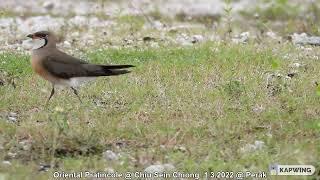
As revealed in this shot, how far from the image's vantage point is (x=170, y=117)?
802 centimetres

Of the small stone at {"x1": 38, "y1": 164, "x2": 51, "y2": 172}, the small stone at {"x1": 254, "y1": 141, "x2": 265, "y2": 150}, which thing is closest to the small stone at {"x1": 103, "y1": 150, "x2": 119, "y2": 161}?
the small stone at {"x1": 38, "y1": 164, "x2": 51, "y2": 172}

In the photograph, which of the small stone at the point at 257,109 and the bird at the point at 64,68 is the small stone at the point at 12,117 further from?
the small stone at the point at 257,109

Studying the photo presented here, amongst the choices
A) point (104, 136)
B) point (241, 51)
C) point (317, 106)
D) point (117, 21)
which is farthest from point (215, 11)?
point (104, 136)

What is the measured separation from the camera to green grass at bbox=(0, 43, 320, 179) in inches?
272

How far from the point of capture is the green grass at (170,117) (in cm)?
692

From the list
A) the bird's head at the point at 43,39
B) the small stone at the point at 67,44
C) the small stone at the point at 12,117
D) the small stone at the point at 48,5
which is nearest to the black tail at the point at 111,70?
the bird's head at the point at 43,39

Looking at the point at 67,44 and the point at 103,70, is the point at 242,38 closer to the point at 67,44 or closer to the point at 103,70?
the point at 67,44

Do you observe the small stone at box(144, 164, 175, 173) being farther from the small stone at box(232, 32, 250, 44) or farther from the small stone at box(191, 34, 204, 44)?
the small stone at box(191, 34, 204, 44)

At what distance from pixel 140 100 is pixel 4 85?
1.67 metres

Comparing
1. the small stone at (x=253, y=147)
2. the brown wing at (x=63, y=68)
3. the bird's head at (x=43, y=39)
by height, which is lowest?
the small stone at (x=253, y=147)

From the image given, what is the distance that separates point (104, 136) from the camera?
7438mm

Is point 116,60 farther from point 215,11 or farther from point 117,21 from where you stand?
point 215,11

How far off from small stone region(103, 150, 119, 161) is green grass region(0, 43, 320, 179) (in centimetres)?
8

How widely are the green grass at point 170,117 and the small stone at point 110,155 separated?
0.08 metres
